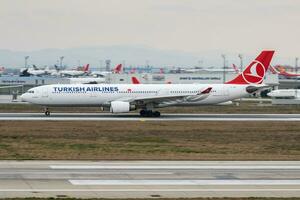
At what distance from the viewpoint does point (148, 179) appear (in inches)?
1005

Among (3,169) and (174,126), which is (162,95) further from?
(3,169)

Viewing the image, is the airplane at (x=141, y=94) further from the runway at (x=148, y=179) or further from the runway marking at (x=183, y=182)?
the runway marking at (x=183, y=182)

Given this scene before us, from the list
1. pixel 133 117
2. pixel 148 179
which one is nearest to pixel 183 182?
pixel 148 179

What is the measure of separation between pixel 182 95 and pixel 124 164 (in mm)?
33202

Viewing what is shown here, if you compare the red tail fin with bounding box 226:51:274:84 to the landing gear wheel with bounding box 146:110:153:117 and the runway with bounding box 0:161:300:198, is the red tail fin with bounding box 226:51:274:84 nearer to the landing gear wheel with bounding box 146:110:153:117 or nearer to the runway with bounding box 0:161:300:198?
the landing gear wheel with bounding box 146:110:153:117

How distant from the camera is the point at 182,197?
862 inches

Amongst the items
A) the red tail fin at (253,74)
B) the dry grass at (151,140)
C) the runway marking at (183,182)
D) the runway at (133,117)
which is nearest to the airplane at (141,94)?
the red tail fin at (253,74)

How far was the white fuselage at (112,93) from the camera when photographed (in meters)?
62.0

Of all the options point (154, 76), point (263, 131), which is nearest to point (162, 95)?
point (263, 131)

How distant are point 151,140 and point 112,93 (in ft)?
66.2

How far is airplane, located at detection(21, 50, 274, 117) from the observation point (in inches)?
2441

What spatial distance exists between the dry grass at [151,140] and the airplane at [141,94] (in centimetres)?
703

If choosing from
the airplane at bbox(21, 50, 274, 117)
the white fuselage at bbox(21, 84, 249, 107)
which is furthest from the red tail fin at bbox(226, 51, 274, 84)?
the white fuselage at bbox(21, 84, 249, 107)

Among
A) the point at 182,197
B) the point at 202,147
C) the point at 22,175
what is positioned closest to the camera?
the point at 182,197
